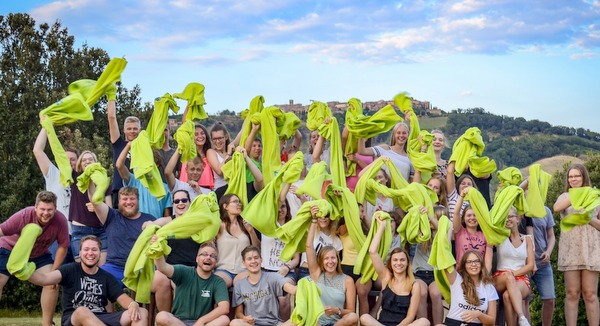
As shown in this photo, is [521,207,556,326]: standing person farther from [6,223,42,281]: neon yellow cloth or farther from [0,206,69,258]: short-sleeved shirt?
[6,223,42,281]: neon yellow cloth

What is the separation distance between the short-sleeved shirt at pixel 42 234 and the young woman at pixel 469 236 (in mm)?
4283

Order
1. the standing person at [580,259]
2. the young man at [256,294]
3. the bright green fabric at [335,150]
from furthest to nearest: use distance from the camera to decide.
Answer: the bright green fabric at [335,150] → the standing person at [580,259] → the young man at [256,294]

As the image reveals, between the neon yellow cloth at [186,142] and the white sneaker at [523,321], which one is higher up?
the neon yellow cloth at [186,142]

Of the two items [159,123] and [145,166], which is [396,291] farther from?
[159,123]

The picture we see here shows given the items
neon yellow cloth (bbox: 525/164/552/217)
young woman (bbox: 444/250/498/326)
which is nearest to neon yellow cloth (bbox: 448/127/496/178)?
neon yellow cloth (bbox: 525/164/552/217)

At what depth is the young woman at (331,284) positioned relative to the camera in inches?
343

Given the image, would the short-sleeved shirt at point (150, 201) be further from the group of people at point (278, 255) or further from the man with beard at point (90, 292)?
the man with beard at point (90, 292)

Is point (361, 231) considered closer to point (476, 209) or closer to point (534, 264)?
point (476, 209)

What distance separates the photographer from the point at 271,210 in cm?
925

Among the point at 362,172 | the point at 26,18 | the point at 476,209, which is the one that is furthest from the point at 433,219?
the point at 26,18

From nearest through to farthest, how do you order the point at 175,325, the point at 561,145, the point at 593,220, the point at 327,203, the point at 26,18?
the point at 175,325 < the point at 327,203 < the point at 593,220 < the point at 26,18 < the point at 561,145

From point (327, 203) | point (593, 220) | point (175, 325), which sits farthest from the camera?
point (593, 220)

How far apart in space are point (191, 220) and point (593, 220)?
4773 mm

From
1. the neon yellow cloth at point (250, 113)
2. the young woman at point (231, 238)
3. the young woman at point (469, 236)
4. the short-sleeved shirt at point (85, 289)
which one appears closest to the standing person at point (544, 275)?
the young woman at point (469, 236)
